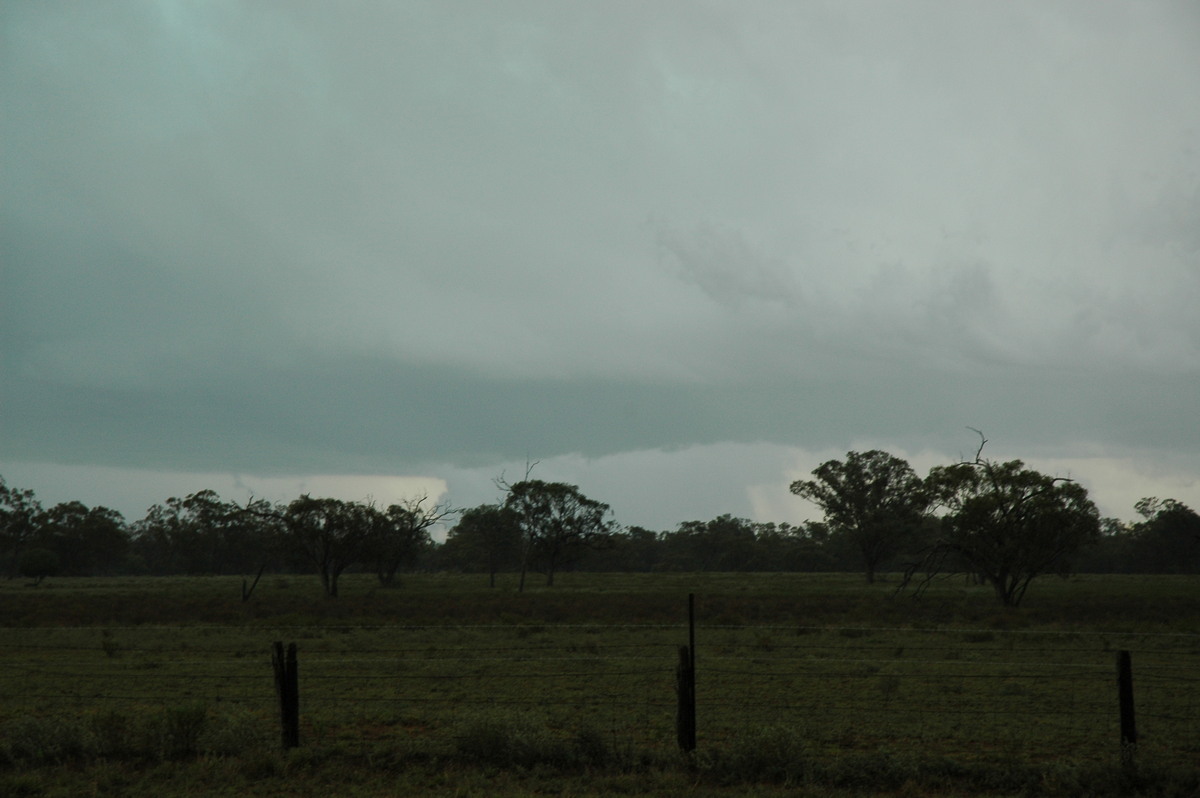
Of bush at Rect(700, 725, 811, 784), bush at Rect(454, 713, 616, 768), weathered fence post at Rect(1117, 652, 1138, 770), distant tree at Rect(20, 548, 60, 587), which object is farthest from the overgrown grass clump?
distant tree at Rect(20, 548, 60, 587)

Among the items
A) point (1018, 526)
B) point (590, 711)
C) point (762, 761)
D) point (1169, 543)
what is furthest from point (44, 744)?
point (1169, 543)

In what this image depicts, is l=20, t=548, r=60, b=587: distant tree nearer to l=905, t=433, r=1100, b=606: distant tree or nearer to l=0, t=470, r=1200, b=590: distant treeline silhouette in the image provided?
l=0, t=470, r=1200, b=590: distant treeline silhouette

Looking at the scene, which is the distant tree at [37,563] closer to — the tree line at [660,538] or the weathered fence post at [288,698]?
the tree line at [660,538]

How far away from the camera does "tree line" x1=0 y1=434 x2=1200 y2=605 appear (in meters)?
38.8

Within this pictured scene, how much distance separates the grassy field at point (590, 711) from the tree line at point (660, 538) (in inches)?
288

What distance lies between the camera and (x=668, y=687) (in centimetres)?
1598

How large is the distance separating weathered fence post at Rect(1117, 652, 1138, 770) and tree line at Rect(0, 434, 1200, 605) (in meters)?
15.4

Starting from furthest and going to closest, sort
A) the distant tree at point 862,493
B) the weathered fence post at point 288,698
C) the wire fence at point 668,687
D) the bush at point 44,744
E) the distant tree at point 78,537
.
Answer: the distant tree at point 78,537
the distant tree at point 862,493
the wire fence at point 668,687
the weathered fence post at point 288,698
the bush at point 44,744

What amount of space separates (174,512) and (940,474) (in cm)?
11174

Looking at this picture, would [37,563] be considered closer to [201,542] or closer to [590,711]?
[201,542]

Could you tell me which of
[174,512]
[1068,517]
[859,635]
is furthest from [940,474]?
[174,512]

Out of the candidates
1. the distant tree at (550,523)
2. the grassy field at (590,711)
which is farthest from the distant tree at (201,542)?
the grassy field at (590,711)

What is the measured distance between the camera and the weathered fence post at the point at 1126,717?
9078 mm

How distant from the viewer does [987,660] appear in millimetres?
19562
